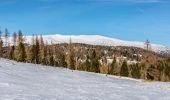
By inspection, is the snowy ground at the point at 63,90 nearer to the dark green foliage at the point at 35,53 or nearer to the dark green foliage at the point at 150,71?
the dark green foliage at the point at 150,71

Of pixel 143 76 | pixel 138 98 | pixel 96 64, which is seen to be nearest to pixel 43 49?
pixel 96 64

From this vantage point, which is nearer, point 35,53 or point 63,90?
point 63,90

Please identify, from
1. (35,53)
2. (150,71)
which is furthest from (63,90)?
(35,53)

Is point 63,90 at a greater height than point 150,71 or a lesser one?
greater

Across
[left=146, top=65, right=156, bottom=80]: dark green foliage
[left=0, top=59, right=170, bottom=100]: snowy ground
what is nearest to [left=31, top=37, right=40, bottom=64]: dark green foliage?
[left=146, top=65, right=156, bottom=80]: dark green foliage

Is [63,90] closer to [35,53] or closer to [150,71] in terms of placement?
[150,71]

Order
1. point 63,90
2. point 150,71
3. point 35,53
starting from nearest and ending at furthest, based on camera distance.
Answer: point 63,90, point 150,71, point 35,53

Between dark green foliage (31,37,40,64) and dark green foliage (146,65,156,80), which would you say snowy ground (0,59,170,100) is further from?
dark green foliage (31,37,40,64)

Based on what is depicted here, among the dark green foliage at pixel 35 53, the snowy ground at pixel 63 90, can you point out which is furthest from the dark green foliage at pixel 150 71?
the snowy ground at pixel 63 90

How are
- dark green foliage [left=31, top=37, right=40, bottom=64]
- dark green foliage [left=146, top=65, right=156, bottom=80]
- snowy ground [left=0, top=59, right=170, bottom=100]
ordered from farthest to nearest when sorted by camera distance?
1. dark green foliage [left=31, top=37, right=40, bottom=64]
2. dark green foliage [left=146, top=65, right=156, bottom=80]
3. snowy ground [left=0, top=59, right=170, bottom=100]

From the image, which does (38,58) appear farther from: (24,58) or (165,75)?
(165,75)

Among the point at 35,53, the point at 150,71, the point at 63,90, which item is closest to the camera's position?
the point at 63,90

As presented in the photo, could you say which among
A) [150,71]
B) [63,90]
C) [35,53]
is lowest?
[150,71]

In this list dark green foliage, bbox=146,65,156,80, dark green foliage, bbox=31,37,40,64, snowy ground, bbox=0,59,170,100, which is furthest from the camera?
dark green foliage, bbox=31,37,40,64
